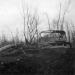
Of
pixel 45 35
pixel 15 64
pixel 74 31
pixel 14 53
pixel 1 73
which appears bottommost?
pixel 1 73

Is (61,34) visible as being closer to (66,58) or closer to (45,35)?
(45,35)

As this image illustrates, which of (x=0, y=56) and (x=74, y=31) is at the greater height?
(x=74, y=31)

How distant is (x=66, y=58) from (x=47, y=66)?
2.62 feet

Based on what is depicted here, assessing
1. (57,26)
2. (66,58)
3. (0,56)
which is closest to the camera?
(66,58)

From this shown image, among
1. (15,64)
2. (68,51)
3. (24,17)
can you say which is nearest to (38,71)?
(15,64)

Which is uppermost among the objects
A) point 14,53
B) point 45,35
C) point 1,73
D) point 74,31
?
point 74,31

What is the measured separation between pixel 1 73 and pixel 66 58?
270 centimetres

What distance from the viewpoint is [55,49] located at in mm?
5641

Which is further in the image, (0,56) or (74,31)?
(74,31)

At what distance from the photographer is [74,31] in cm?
3588

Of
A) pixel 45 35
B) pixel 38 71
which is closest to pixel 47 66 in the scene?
pixel 38 71

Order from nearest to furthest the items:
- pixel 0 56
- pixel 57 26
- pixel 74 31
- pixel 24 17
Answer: pixel 0 56, pixel 24 17, pixel 57 26, pixel 74 31

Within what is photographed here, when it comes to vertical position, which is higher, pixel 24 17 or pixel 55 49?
pixel 24 17

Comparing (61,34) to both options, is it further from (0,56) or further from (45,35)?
(0,56)
